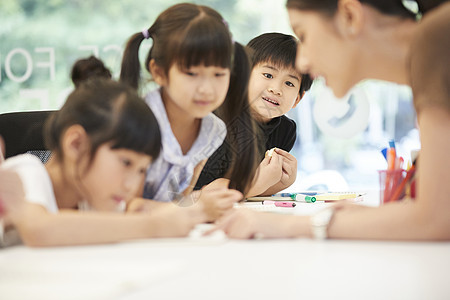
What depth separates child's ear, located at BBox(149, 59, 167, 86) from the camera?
778 millimetres

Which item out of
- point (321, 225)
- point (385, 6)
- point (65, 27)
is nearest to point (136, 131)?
point (321, 225)

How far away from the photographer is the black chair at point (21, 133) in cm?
119

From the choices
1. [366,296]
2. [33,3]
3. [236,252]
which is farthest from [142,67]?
[33,3]

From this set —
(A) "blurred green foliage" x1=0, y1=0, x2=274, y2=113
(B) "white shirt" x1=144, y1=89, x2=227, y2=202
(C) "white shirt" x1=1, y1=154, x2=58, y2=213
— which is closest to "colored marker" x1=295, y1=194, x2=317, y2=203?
(B) "white shirt" x1=144, y1=89, x2=227, y2=202

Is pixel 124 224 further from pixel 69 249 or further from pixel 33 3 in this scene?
pixel 33 3

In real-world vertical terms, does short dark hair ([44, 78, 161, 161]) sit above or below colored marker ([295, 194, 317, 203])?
above

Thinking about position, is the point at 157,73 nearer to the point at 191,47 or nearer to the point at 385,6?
the point at 191,47

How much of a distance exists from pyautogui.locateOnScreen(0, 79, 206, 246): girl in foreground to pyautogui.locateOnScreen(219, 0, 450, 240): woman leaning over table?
0.41 ft

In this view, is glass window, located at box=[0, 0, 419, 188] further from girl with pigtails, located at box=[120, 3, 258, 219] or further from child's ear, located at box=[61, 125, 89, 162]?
child's ear, located at box=[61, 125, 89, 162]

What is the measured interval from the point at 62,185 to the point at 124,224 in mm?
116

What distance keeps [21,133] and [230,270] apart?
846 mm

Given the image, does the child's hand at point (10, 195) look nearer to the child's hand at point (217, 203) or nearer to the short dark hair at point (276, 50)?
the child's hand at point (217, 203)

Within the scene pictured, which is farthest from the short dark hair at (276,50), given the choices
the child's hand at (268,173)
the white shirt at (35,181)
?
the white shirt at (35,181)

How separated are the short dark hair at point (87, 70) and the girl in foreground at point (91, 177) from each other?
0.47 ft
